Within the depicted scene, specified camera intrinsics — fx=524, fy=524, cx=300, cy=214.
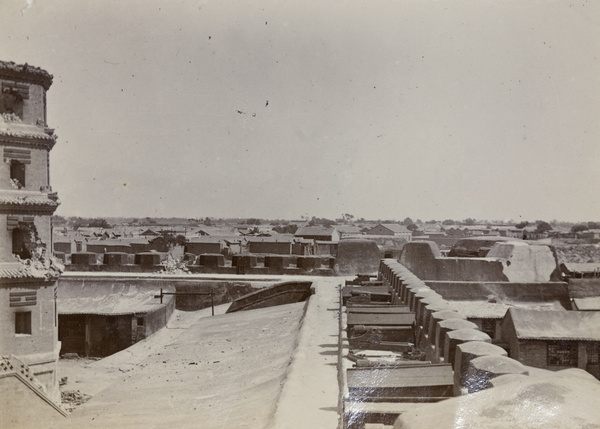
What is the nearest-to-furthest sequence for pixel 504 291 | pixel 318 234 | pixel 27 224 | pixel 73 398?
pixel 73 398, pixel 27 224, pixel 504 291, pixel 318 234

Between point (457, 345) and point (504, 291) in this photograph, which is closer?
point (457, 345)

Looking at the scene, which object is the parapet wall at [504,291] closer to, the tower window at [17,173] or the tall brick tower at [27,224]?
the tall brick tower at [27,224]

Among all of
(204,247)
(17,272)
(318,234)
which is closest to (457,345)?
(17,272)

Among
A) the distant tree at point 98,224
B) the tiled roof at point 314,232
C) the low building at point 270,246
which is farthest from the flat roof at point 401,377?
the distant tree at point 98,224

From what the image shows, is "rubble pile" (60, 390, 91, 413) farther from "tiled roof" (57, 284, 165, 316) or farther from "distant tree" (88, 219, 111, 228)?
"distant tree" (88, 219, 111, 228)

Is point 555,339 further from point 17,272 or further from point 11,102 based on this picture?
point 11,102

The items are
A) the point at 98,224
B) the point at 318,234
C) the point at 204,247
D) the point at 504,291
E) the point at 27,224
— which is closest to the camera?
the point at 27,224

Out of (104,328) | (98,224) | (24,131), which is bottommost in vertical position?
(104,328)
